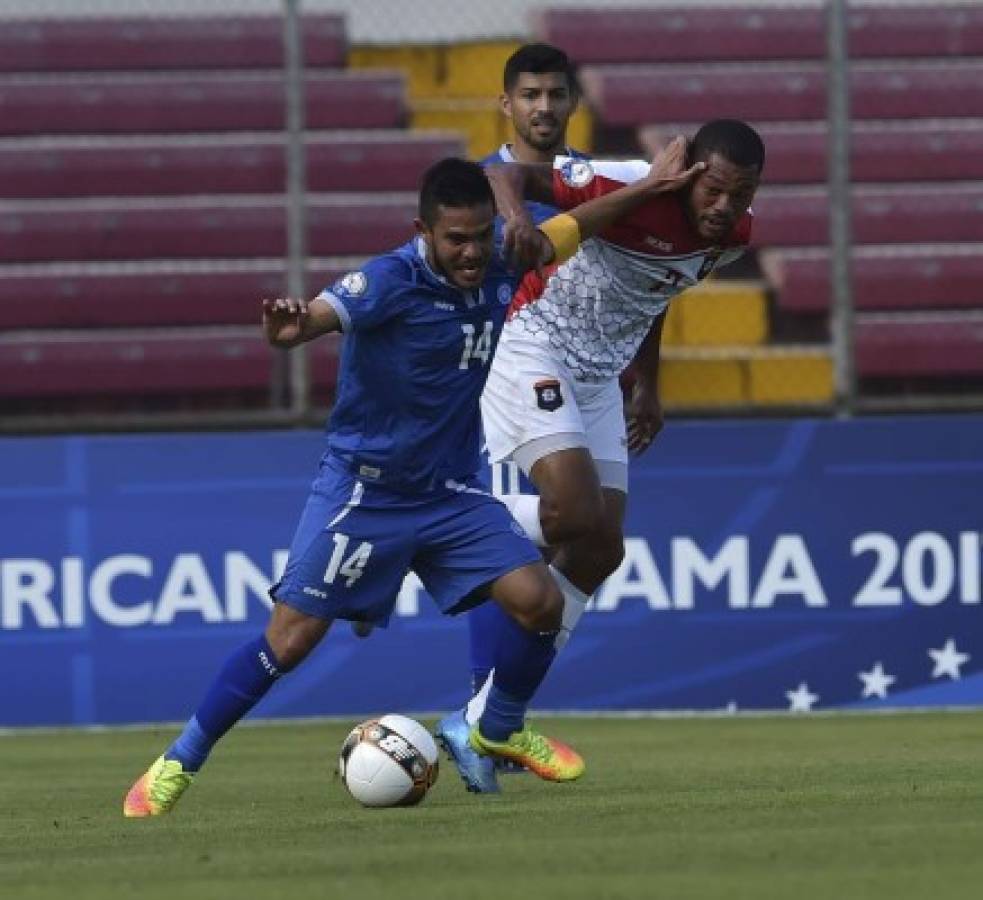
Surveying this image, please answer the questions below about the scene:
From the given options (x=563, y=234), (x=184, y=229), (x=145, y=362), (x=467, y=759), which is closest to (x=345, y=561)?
(x=467, y=759)

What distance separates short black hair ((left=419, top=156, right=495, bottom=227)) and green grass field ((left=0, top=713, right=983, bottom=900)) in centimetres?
165

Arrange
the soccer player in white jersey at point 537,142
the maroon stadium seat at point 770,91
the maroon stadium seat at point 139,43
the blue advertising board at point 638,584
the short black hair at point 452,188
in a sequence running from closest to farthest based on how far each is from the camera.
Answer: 1. the short black hair at point 452,188
2. the soccer player in white jersey at point 537,142
3. the blue advertising board at point 638,584
4. the maroon stadium seat at point 770,91
5. the maroon stadium seat at point 139,43

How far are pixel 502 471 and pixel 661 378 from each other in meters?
2.45

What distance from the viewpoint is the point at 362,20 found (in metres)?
13.1

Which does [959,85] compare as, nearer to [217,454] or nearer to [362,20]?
[362,20]

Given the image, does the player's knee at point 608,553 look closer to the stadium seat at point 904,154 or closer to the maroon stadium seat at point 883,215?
the maroon stadium seat at point 883,215

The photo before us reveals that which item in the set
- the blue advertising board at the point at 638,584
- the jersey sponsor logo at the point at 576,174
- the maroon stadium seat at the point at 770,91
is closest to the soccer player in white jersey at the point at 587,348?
the jersey sponsor logo at the point at 576,174

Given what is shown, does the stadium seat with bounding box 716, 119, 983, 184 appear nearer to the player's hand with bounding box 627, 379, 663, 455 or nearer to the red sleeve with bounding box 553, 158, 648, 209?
the player's hand with bounding box 627, 379, 663, 455

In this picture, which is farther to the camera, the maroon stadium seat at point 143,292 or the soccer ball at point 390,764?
the maroon stadium seat at point 143,292

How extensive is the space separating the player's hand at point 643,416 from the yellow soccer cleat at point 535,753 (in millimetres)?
1586

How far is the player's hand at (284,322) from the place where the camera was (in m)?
6.73

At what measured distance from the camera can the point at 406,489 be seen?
298 inches

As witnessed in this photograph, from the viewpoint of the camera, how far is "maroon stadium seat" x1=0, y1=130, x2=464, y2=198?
13039 mm

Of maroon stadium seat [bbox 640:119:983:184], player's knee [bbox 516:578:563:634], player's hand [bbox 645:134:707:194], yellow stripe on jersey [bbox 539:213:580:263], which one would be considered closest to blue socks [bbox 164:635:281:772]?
player's knee [bbox 516:578:563:634]
